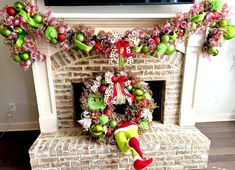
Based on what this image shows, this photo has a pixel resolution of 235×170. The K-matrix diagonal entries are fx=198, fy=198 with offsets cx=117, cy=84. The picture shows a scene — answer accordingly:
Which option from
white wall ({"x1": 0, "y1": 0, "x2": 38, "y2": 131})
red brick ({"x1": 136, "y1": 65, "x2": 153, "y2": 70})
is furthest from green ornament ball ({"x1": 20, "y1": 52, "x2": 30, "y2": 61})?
red brick ({"x1": 136, "y1": 65, "x2": 153, "y2": 70})

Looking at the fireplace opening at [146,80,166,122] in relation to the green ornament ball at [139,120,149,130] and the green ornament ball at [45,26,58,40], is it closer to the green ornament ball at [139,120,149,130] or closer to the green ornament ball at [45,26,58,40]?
the green ornament ball at [139,120,149,130]

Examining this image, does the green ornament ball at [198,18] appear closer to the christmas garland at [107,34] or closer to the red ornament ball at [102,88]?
the christmas garland at [107,34]

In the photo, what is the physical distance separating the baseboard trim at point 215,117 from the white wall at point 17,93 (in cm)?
232

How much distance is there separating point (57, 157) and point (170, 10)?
74.6 inches

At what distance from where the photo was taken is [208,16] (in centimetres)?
189

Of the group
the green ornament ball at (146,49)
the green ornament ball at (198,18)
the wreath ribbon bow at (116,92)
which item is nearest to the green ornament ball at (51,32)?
the wreath ribbon bow at (116,92)

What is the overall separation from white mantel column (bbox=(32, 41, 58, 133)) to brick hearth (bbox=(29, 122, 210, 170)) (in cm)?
14

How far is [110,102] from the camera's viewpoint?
199 centimetres

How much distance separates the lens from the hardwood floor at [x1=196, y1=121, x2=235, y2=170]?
2.11m

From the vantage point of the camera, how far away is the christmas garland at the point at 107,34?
1.80 metres

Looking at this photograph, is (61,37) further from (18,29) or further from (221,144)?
(221,144)

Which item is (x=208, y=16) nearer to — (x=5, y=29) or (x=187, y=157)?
(x=187, y=157)

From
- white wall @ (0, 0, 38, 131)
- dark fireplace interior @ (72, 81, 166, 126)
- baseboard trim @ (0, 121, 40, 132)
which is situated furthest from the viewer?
baseboard trim @ (0, 121, 40, 132)

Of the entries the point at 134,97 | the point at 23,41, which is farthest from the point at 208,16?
the point at 23,41
